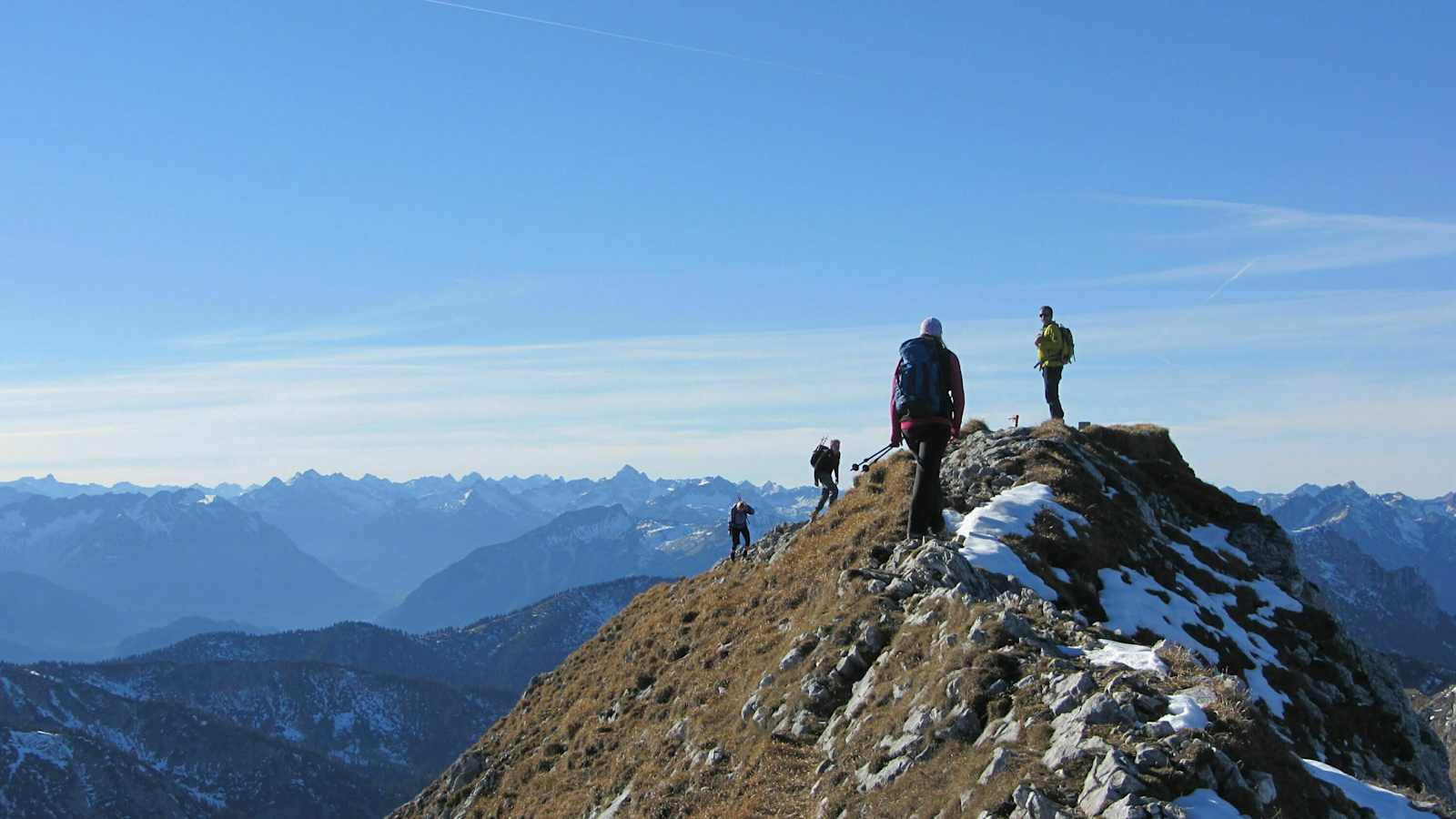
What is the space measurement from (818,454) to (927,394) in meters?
18.6

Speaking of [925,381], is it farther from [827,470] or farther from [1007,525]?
[827,470]

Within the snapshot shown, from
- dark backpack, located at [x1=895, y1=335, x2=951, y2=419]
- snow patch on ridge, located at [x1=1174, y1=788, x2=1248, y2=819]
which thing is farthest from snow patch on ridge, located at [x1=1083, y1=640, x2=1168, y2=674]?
dark backpack, located at [x1=895, y1=335, x2=951, y2=419]

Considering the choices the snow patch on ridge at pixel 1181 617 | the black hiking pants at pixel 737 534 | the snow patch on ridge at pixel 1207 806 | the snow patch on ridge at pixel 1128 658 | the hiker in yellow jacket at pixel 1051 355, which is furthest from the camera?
the black hiking pants at pixel 737 534

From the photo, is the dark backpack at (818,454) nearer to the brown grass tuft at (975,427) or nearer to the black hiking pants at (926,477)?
the brown grass tuft at (975,427)

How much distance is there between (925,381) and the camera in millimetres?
23562

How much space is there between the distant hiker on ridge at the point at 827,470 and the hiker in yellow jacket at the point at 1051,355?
8.45m

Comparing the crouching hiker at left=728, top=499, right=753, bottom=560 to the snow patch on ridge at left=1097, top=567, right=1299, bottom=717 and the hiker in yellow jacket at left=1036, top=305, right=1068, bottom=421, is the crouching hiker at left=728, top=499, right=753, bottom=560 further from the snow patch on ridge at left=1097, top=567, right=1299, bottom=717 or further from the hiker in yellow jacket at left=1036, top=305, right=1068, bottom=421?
the snow patch on ridge at left=1097, top=567, right=1299, bottom=717

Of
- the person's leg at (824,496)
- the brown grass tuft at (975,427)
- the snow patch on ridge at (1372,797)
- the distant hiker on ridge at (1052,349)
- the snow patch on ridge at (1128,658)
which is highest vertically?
the distant hiker on ridge at (1052,349)

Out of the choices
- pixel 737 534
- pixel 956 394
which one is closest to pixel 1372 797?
pixel 956 394

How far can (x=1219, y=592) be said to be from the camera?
3216 centimetres

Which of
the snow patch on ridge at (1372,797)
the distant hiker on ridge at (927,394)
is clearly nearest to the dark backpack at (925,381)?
the distant hiker on ridge at (927,394)

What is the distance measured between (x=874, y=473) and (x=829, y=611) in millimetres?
12998

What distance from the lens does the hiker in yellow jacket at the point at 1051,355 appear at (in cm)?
3894

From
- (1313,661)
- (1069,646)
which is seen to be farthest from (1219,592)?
(1069,646)
